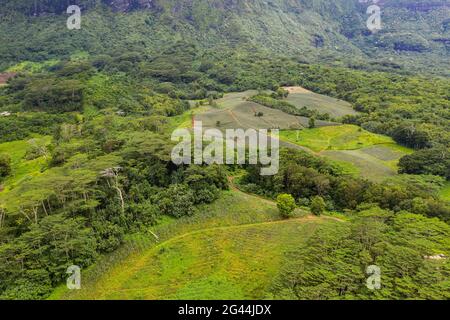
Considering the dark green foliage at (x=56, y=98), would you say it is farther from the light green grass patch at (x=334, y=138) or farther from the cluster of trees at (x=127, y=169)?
the light green grass patch at (x=334, y=138)

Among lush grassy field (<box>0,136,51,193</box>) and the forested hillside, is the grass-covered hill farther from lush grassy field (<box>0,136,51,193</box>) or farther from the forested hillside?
lush grassy field (<box>0,136,51,193</box>)

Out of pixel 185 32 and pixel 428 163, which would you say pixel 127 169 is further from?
pixel 185 32

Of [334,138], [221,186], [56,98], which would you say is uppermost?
[56,98]

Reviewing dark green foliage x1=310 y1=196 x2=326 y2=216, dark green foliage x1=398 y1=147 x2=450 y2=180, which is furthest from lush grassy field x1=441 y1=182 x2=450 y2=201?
dark green foliage x1=310 y1=196 x2=326 y2=216

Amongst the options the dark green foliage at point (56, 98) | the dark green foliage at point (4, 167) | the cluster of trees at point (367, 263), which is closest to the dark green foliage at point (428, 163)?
the cluster of trees at point (367, 263)

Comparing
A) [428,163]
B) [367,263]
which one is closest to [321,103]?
[428,163]
